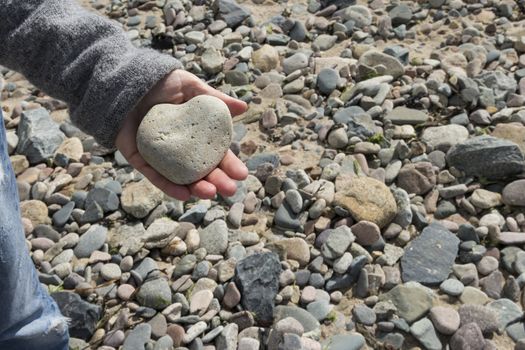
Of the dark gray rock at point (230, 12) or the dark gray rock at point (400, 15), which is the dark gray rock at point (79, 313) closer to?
Answer: the dark gray rock at point (230, 12)

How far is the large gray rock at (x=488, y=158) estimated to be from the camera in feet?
10.2

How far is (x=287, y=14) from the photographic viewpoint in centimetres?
462

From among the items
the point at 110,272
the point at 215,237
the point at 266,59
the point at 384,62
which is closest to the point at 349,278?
the point at 215,237

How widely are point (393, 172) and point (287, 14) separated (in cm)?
184

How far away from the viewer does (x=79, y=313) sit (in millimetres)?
2594

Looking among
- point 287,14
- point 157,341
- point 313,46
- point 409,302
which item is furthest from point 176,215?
point 287,14

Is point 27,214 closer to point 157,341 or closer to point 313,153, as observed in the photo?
point 157,341

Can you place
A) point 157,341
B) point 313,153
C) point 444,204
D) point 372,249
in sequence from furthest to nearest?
point 313,153, point 444,204, point 372,249, point 157,341

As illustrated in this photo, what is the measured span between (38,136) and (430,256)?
2.16 m

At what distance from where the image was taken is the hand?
7.24ft

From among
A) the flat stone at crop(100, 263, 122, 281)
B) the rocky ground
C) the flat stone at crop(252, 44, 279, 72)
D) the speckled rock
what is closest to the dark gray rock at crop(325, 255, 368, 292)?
the rocky ground

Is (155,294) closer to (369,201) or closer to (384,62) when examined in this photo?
(369,201)

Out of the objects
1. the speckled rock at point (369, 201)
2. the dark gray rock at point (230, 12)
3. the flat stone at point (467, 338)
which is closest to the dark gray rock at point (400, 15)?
the dark gray rock at point (230, 12)

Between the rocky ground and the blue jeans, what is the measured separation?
65cm
